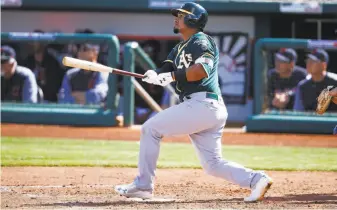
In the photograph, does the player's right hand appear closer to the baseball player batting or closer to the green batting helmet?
the baseball player batting

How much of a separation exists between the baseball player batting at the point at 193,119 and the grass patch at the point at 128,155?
2.64 meters

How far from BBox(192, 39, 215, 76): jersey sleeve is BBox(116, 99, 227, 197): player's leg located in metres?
0.31

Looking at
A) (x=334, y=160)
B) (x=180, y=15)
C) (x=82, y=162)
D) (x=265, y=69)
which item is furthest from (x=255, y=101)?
(x=180, y=15)

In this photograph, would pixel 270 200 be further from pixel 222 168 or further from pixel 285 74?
pixel 285 74

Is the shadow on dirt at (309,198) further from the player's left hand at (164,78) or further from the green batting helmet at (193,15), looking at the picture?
the green batting helmet at (193,15)

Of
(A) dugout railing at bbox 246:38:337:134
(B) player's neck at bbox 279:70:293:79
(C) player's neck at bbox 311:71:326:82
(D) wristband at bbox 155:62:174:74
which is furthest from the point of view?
(B) player's neck at bbox 279:70:293:79

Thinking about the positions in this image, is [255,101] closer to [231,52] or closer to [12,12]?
[231,52]

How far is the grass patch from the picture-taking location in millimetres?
9195

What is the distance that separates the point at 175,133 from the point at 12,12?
968 centimetres

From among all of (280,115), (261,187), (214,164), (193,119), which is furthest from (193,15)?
(280,115)

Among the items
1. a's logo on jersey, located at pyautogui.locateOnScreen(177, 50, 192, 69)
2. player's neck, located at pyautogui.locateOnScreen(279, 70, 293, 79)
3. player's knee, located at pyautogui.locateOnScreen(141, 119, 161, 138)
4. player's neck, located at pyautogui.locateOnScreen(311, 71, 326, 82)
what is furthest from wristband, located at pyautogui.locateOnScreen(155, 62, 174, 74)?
player's neck, located at pyautogui.locateOnScreen(279, 70, 293, 79)

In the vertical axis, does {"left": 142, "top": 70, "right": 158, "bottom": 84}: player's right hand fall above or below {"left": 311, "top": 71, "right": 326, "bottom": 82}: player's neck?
above

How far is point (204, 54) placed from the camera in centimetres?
623

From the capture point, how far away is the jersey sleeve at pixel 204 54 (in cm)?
618
